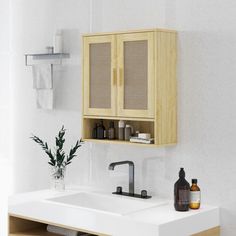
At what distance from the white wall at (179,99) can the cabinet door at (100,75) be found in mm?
262

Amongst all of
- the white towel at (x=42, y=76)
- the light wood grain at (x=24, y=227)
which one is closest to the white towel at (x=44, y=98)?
the white towel at (x=42, y=76)

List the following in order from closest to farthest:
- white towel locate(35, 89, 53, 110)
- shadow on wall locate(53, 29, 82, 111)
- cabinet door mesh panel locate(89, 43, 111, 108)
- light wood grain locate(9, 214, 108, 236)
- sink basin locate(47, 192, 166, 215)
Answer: sink basin locate(47, 192, 166, 215)
cabinet door mesh panel locate(89, 43, 111, 108)
light wood grain locate(9, 214, 108, 236)
shadow on wall locate(53, 29, 82, 111)
white towel locate(35, 89, 53, 110)

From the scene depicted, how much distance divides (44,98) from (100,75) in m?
0.74

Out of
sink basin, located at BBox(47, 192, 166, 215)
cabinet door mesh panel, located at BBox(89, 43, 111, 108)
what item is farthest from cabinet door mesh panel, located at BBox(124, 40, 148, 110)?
sink basin, located at BBox(47, 192, 166, 215)

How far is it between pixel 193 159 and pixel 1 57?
6.15ft

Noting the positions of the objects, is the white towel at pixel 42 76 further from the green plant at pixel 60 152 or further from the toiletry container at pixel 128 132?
the toiletry container at pixel 128 132

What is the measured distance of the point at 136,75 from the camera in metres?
3.56

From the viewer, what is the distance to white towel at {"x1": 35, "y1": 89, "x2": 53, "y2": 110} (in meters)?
4.30

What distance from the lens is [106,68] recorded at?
372 cm

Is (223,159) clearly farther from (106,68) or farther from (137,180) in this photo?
(106,68)

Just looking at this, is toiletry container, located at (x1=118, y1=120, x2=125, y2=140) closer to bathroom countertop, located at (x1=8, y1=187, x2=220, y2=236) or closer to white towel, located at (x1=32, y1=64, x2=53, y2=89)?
bathroom countertop, located at (x1=8, y1=187, x2=220, y2=236)

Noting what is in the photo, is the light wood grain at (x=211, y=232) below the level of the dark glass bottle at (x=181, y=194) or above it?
below

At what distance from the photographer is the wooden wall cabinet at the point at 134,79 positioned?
3473mm

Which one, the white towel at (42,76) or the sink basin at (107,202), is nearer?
the sink basin at (107,202)
